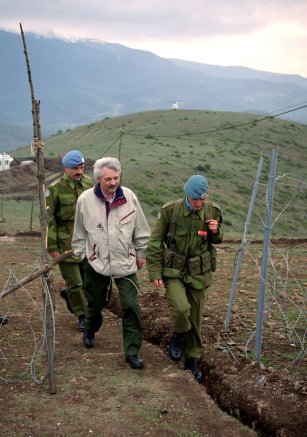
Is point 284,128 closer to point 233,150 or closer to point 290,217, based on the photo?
point 233,150

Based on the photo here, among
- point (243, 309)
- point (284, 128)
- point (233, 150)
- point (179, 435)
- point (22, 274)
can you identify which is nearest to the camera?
point (179, 435)

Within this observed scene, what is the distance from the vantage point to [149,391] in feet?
15.1

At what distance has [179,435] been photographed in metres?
3.99

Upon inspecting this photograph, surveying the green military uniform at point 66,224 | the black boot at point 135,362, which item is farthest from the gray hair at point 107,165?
the black boot at point 135,362

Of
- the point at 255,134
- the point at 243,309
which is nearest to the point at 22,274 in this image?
the point at 243,309

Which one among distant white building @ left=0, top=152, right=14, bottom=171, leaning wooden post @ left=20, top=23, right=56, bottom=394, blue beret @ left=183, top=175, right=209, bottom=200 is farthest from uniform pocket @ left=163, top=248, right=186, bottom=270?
distant white building @ left=0, top=152, right=14, bottom=171

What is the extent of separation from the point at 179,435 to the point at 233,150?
160ft

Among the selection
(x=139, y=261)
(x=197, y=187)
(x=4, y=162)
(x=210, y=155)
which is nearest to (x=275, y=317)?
(x=139, y=261)

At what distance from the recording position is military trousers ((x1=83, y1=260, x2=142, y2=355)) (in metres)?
5.02

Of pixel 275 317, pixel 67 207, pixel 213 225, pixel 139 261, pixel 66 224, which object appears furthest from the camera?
pixel 275 317

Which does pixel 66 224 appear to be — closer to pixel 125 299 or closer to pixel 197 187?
pixel 125 299

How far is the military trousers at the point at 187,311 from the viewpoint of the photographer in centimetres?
493

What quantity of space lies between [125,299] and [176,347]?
2.66 ft

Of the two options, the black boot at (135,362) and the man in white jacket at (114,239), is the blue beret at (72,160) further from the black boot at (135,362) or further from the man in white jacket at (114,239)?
the black boot at (135,362)
